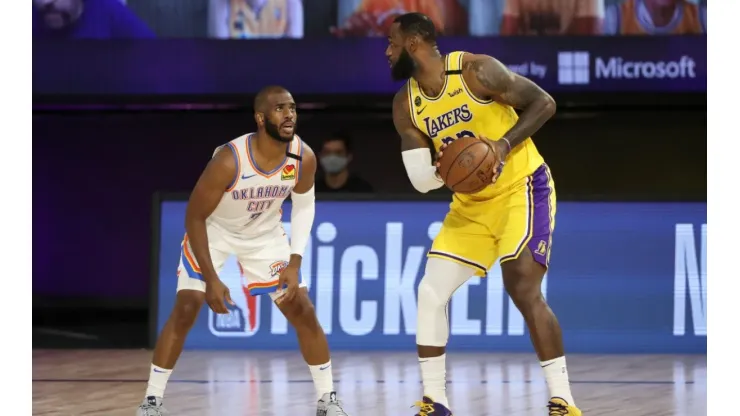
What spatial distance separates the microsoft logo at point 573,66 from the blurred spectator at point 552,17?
192 mm

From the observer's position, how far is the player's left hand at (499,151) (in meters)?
4.75

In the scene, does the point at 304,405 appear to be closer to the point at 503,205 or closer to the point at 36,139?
the point at 503,205

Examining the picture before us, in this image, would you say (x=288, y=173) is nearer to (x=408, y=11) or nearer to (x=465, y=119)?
(x=465, y=119)

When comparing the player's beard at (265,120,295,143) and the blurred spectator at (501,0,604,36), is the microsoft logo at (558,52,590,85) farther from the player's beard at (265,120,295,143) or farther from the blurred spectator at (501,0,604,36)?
the player's beard at (265,120,295,143)

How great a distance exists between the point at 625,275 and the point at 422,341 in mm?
3705

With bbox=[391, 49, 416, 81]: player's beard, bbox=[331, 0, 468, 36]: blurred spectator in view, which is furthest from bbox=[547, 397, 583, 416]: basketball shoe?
bbox=[331, 0, 468, 36]: blurred spectator

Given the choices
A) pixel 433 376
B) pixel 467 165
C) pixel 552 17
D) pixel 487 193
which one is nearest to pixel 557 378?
pixel 433 376

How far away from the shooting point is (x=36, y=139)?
12.0m

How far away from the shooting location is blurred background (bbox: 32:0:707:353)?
27.6ft

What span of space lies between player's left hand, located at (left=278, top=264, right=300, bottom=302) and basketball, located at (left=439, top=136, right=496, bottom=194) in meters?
0.90

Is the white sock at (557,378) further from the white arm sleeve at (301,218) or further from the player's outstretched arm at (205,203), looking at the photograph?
the player's outstretched arm at (205,203)

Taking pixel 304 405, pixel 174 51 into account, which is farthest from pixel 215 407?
pixel 174 51

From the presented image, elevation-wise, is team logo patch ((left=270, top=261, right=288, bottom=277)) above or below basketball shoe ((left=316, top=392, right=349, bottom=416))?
above

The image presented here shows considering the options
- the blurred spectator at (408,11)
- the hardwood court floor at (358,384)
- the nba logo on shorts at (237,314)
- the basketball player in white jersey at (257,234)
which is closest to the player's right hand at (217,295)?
the basketball player in white jersey at (257,234)
